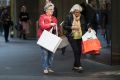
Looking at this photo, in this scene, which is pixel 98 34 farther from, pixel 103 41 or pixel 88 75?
pixel 88 75

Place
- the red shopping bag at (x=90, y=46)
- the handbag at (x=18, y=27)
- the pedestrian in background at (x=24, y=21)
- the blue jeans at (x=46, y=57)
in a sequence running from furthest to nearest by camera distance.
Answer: the handbag at (x=18, y=27)
the pedestrian in background at (x=24, y=21)
the red shopping bag at (x=90, y=46)
the blue jeans at (x=46, y=57)

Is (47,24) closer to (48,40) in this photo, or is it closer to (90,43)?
(48,40)

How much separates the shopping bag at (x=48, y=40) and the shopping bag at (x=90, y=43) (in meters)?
1.61

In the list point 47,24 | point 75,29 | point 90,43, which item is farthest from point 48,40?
point 90,43

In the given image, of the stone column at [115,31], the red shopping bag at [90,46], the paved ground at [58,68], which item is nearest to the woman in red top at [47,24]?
the paved ground at [58,68]

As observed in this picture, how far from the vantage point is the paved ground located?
1255cm

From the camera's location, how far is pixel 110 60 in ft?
47.9

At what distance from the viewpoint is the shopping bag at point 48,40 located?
1289 centimetres

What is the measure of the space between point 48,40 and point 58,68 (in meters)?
1.53

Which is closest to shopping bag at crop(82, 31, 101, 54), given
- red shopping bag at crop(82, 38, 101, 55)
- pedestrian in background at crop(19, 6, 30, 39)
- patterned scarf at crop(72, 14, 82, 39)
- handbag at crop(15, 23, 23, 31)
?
red shopping bag at crop(82, 38, 101, 55)

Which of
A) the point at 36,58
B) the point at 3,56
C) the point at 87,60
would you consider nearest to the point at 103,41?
the point at 87,60

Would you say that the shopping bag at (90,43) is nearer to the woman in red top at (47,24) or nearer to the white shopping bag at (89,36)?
the white shopping bag at (89,36)

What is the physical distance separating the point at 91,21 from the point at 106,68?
1.87m

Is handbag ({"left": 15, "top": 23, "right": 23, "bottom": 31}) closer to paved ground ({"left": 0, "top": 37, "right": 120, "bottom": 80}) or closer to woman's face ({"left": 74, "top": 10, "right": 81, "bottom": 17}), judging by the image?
paved ground ({"left": 0, "top": 37, "right": 120, "bottom": 80})
